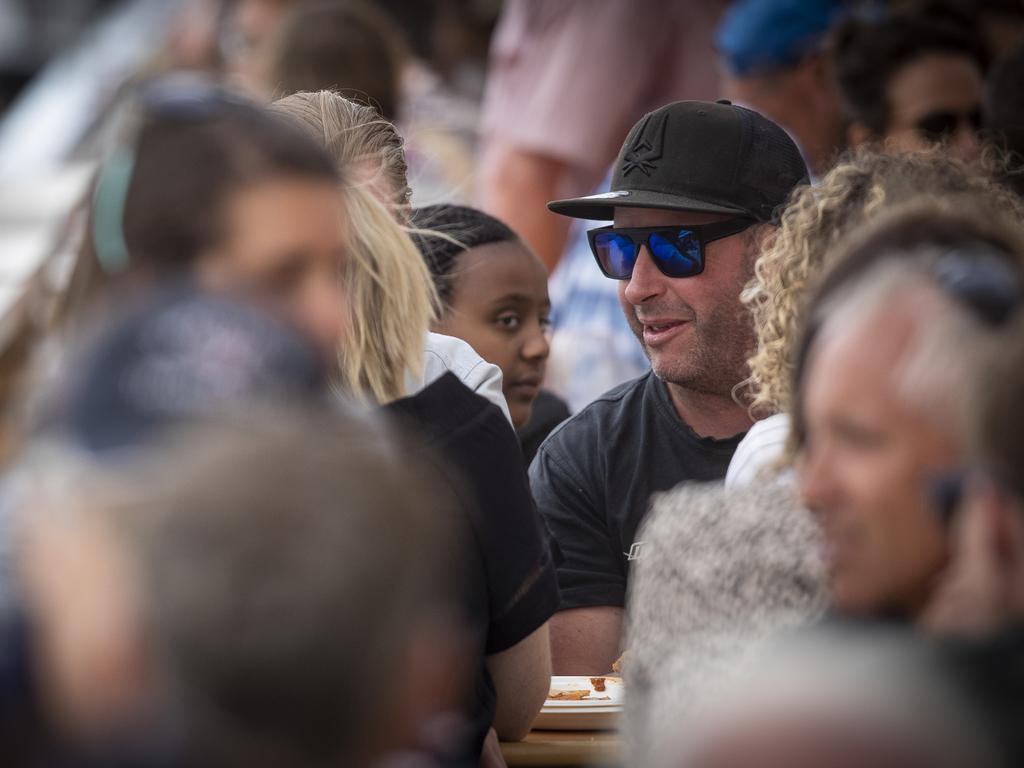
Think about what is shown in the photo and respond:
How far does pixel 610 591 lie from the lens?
3.28 m

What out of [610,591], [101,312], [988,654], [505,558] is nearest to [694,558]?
[505,558]

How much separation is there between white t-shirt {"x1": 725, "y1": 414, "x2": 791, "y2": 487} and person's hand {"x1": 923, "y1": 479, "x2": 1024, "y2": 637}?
77 centimetres

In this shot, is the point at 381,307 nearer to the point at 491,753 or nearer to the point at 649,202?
the point at 491,753

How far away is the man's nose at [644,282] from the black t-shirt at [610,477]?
0.22 metres

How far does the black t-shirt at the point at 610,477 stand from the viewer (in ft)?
10.8

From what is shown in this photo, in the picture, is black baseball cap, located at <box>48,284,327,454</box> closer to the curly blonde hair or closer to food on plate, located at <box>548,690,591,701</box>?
the curly blonde hair

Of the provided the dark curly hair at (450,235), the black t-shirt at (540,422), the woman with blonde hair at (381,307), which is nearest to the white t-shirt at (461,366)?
the woman with blonde hair at (381,307)

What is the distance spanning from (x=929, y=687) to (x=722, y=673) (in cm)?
56

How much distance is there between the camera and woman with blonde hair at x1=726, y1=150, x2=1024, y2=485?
8.04 ft

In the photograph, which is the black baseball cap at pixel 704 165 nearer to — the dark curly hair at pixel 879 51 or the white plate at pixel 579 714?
the white plate at pixel 579 714

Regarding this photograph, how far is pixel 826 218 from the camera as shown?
102 inches

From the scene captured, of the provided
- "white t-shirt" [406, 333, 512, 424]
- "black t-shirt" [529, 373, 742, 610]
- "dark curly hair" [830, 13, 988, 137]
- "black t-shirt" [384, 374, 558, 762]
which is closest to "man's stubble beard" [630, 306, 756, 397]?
"black t-shirt" [529, 373, 742, 610]

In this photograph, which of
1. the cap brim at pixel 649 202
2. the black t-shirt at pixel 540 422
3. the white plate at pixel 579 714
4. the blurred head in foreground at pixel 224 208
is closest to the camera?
the blurred head in foreground at pixel 224 208

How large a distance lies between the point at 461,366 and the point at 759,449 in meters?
0.78
